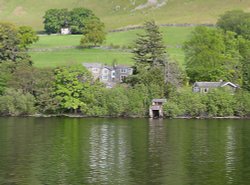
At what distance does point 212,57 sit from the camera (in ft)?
419

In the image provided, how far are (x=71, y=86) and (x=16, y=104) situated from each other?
404 inches

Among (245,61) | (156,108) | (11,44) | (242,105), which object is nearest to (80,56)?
(11,44)

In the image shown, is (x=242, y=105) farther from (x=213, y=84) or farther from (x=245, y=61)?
(x=245, y=61)

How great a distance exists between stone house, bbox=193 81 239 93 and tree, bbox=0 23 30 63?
34.8 metres

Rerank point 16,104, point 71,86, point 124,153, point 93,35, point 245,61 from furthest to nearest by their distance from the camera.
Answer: point 93,35
point 245,61
point 71,86
point 16,104
point 124,153

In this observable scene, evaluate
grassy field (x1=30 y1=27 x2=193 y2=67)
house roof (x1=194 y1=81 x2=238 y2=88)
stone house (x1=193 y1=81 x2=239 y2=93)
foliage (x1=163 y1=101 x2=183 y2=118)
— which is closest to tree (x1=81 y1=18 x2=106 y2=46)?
grassy field (x1=30 y1=27 x2=193 y2=67)

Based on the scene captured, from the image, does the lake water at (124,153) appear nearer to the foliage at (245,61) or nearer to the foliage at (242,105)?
the foliage at (242,105)

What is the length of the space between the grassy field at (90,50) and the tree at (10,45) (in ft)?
15.9

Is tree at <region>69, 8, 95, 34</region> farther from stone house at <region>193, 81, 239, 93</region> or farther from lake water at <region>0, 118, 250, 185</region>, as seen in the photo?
lake water at <region>0, 118, 250, 185</region>

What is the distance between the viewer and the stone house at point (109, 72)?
13235 centimetres

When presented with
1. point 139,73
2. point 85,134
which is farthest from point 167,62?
point 85,134

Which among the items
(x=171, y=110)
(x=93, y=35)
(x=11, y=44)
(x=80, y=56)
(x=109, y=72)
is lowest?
(x=171, y=110)

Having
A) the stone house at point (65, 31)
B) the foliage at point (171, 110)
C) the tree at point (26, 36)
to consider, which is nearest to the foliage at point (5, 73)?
the foliage at point (171, 110)

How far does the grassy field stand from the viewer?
467 ft
